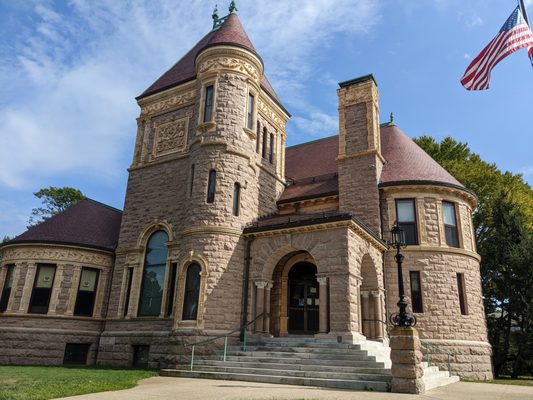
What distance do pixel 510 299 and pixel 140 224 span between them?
18425 mm

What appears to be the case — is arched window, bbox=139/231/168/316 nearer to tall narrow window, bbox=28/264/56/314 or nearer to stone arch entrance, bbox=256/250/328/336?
tall narrow window, bbox=28/264/56/314

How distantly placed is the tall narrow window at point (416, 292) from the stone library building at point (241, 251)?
0.05 metres

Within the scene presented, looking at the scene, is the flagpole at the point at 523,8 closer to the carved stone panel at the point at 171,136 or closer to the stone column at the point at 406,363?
the stone column at the point at 406,363

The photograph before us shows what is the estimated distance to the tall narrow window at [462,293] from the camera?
16109mm

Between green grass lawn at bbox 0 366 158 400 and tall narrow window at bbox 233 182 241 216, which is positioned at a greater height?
tall narrow window at bbox 233 182 241 216

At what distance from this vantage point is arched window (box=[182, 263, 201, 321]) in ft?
48.6

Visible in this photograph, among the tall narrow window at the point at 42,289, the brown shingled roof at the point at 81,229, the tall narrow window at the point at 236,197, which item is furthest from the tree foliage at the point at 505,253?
the tall narrow window at the point at 42,289

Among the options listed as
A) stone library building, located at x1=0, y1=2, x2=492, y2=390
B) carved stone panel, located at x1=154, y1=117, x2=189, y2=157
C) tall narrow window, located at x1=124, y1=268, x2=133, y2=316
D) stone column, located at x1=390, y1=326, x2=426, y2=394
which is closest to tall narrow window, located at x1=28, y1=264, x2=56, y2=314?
stone library building, located at x1=0, y1=2, x2=492, y2=390

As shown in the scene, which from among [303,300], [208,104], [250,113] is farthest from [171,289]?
[250,113]

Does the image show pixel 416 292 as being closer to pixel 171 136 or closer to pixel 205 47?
pixel 171 136

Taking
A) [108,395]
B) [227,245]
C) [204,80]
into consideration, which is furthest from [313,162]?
[108,395]

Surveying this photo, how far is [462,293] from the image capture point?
644 inches

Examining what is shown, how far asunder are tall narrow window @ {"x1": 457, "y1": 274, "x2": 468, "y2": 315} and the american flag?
8.01m

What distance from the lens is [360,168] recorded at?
1767cm
